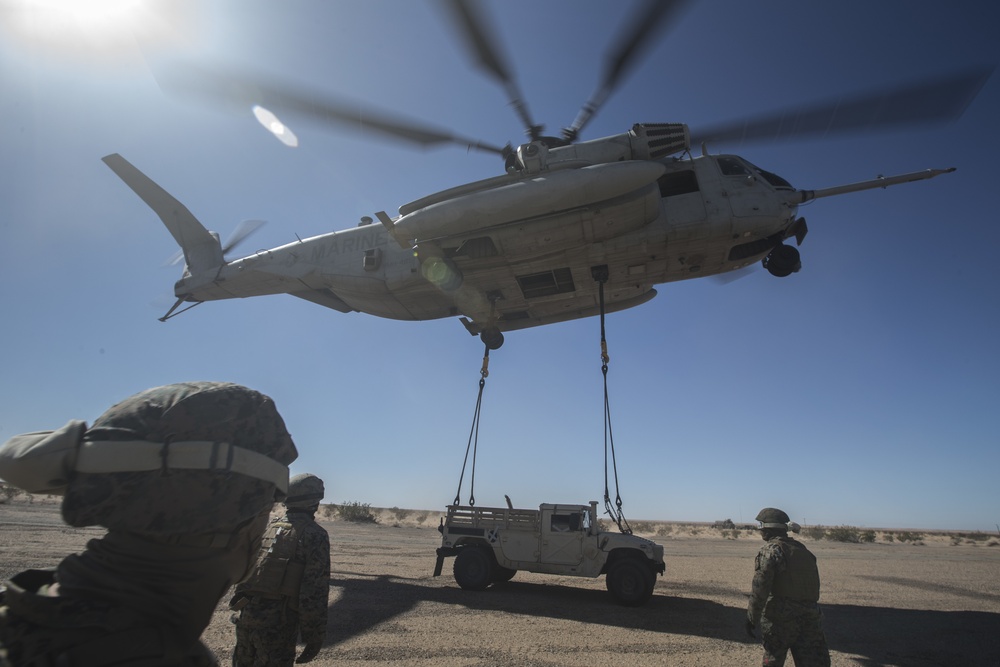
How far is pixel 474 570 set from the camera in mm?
9203

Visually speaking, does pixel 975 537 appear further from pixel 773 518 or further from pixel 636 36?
pixel 636 36

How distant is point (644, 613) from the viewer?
766 centimetres

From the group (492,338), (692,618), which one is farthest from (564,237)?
(692,618)

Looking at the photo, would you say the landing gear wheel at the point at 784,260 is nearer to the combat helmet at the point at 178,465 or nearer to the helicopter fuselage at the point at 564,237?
the helicopter fuselage at the point at 564,237

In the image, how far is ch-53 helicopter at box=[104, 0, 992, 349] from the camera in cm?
653

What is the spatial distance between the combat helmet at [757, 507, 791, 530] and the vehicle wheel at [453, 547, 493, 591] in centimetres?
564

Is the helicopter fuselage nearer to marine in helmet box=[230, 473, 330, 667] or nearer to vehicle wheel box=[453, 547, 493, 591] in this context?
vehicle wheel box=[453, 547, 493, 591]

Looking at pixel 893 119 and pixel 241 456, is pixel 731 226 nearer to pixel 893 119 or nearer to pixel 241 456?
pixel 893 119

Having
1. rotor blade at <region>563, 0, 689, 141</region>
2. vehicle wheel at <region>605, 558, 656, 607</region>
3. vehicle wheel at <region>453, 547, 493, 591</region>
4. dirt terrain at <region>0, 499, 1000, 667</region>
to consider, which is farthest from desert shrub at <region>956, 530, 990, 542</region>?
rotor blade at <region>563, 0, 689, 141</region>

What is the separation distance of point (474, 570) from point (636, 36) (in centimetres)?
855

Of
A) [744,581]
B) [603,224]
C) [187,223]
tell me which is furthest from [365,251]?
[744,581]

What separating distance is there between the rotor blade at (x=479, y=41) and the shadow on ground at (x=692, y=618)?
7015 mm

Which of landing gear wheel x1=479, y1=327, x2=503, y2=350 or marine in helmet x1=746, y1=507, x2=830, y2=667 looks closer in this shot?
marine in helmet x1=746, y1=507, x2=830, y2=667

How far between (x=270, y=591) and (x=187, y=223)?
13.1m
